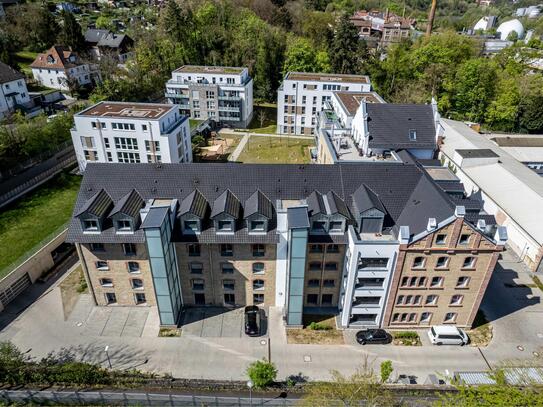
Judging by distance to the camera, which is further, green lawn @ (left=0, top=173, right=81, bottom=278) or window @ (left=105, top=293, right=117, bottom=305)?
green lawn @ (left=0, top=173, right=81, bottom=278)

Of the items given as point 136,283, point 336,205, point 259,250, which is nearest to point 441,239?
point 336,205

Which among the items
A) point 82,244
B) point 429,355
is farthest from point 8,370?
point 429,355

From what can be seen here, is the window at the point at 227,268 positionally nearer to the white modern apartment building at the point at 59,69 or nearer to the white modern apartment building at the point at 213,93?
the white modern apartment building at the point at 213,93

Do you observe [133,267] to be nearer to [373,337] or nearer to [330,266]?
[330,266]

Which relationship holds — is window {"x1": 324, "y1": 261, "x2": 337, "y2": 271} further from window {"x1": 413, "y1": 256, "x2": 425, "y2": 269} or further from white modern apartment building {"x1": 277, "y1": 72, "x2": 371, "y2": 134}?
white modern apartment building {"x1": 277, "y1": 72, "x2": 371, "y2": 134}

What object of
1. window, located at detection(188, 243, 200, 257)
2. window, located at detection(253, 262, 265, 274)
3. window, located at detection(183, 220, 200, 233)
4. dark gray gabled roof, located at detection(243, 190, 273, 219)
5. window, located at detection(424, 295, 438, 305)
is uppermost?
dark gray gabled roof, located at detection(243, 190, 273, 219)

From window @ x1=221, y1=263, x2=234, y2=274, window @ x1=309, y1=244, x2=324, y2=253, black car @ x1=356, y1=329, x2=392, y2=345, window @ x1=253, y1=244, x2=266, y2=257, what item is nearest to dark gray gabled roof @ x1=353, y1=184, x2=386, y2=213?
window @ x1=309, y1=244, x2=324, y2=253

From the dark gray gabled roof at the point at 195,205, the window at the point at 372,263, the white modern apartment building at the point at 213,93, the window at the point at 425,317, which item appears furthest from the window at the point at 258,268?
the white modern apartment building at the point at 213,93
